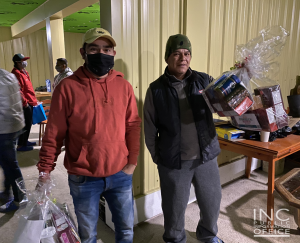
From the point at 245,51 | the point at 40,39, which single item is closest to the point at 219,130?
the point at 245,51

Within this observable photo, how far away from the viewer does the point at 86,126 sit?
1.20 meters

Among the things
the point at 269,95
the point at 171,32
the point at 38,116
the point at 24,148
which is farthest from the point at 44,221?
the point at 24,148

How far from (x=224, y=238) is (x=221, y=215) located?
31 centimetres

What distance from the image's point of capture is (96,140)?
120 centimetres

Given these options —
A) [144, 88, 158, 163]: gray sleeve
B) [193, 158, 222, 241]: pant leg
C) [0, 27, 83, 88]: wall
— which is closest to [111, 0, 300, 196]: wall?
[144, 88, 158, 163]: gray sleeve

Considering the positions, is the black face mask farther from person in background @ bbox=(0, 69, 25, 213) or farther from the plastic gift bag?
the plastic gift bag

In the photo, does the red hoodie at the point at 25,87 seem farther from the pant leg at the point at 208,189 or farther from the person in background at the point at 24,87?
the pant leg at the point at 208,189

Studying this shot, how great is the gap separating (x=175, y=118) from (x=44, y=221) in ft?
2.92

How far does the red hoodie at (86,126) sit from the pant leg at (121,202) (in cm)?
7

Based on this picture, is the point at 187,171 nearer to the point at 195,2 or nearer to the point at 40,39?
the point at 195,2

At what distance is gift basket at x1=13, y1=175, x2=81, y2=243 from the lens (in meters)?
1.00

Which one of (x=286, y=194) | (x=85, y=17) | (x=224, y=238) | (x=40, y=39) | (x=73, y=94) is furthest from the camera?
(x=40, y=39)

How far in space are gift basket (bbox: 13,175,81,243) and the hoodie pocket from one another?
21cm

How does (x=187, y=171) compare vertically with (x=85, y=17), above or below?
below
